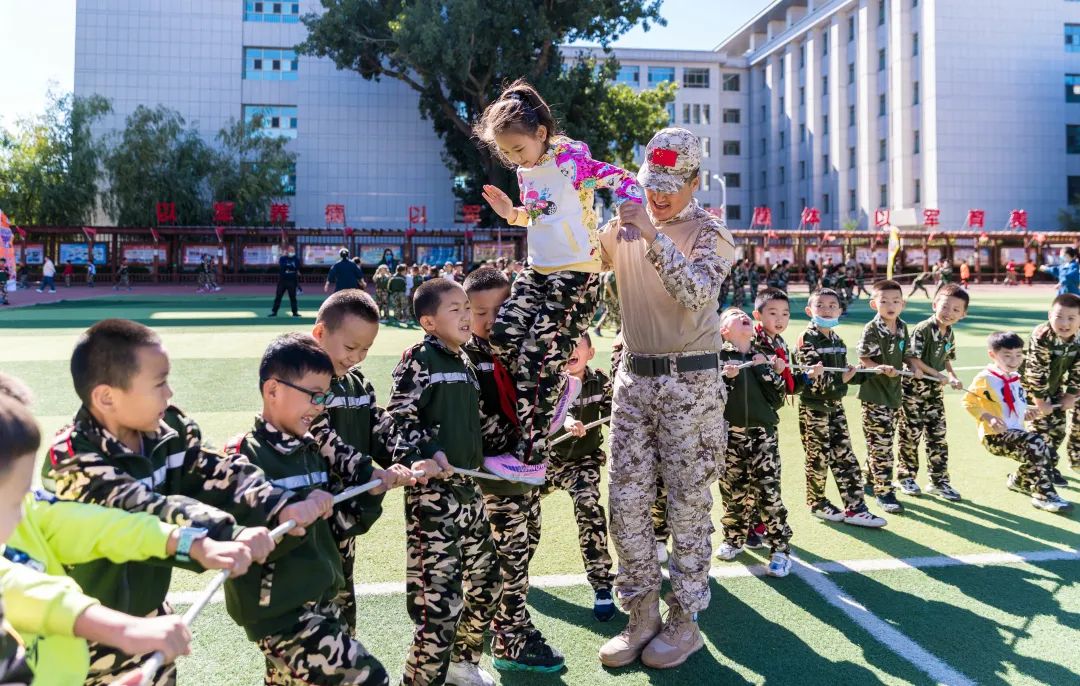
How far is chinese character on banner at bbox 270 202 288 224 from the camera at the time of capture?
141 feet

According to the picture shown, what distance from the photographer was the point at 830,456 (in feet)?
19.5

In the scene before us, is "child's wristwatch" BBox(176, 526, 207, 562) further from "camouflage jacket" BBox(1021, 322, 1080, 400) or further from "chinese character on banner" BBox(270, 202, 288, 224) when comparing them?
"chinese character on banner" BBox(270, 202, 288, 224)

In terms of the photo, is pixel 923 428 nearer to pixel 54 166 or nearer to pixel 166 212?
pixel 166 212

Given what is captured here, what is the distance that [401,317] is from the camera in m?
22.9

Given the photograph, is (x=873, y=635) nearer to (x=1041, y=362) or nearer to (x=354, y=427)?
(x=354, y=427)

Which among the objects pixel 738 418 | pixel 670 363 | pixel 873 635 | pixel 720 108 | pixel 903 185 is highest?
pixel 720 108

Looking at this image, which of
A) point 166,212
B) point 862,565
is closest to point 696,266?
point 862,565

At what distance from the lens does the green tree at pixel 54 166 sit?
136 feet

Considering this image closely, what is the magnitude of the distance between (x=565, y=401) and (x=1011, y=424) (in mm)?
4255

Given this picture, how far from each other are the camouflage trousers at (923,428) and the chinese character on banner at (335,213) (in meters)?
41.3

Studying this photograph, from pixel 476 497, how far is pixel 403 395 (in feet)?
1.79

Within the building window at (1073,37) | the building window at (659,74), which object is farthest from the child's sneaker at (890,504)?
the building window at (659,74)

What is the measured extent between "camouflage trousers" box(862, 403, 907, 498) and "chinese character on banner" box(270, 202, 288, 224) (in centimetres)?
3982

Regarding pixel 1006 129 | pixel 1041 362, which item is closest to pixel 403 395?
pixel 1041 362
